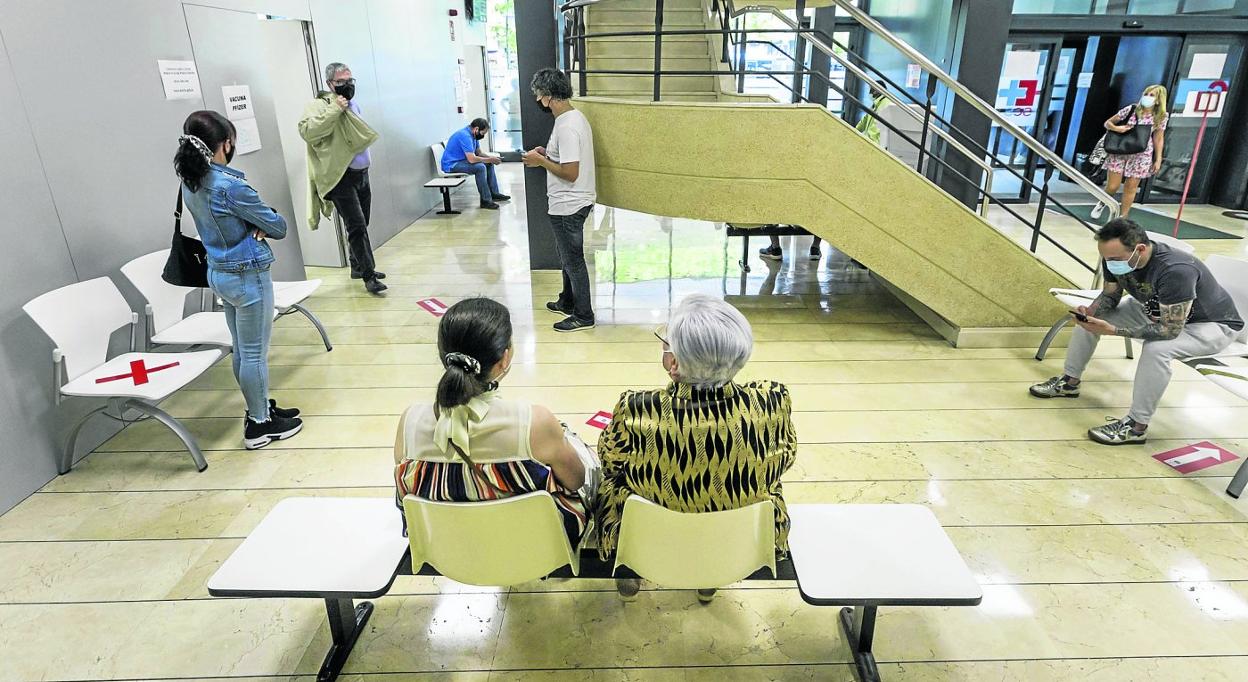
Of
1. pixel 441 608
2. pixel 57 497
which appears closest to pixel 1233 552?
pixel 441 608

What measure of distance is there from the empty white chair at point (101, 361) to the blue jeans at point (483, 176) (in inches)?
214

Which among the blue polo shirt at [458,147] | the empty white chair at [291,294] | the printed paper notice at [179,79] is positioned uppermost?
the printed paper notice at [179,79]

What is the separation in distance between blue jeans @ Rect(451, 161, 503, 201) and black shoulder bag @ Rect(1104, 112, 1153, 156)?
7388 millimetres

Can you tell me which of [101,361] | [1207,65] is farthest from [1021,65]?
[101,361]

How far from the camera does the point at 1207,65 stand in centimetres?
786

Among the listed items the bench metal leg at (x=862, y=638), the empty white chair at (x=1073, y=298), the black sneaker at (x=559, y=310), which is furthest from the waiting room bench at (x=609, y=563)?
the black sneaker at (x=559, y=310)

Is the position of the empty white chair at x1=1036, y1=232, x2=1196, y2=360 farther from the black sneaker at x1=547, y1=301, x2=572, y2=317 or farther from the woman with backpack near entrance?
the woman with backpack near entrance

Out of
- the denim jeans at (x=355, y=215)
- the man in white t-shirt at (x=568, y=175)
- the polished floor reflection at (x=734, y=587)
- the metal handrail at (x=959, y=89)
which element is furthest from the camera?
the denim jeans at (x=355, y=215)

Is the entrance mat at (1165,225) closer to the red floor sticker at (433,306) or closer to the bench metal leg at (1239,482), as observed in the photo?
the bench metal leg at (1239,482)

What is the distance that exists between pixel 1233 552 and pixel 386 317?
5006 millimetres

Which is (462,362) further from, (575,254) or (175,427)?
(575,254)

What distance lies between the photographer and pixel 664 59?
6574 millimetres

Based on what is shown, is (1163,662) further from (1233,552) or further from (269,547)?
(269,547)

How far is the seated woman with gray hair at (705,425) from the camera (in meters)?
1.68
